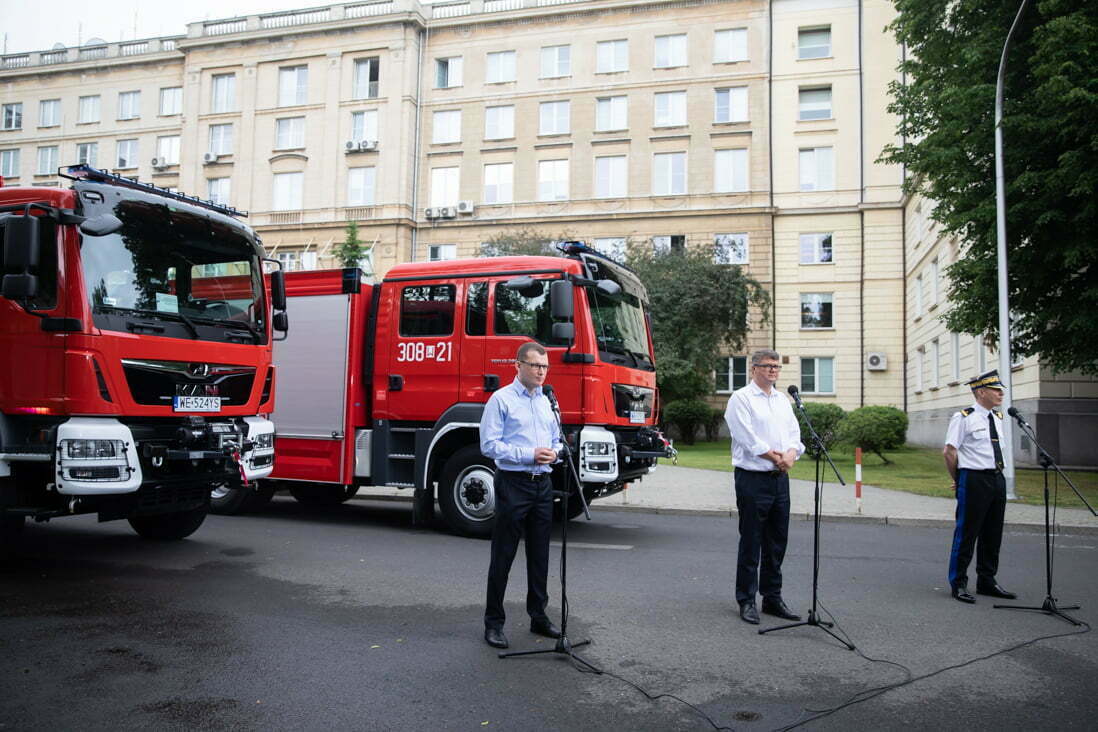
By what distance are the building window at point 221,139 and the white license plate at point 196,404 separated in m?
39.3

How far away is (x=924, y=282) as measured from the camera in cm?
3225

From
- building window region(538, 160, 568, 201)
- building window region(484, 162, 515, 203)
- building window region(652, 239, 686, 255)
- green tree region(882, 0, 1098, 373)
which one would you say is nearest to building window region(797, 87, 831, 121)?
building window region(652, 239, 686, 255)

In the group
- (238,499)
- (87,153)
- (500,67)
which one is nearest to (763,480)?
Result: (238,499)

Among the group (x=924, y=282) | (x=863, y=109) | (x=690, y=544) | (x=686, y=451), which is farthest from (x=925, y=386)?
(x=690, y=544)

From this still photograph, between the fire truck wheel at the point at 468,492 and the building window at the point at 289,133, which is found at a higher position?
the building window at the point at 289,133

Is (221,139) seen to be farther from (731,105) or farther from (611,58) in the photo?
(731,105)

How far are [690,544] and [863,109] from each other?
107 feet

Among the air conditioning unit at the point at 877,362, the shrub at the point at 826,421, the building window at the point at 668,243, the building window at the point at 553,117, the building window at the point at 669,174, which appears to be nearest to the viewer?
the shrub at the point at 826,421

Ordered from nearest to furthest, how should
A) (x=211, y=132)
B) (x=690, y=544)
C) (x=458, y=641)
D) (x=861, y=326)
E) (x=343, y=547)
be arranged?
(x=458, y=641) → (x=343, y=547) → (x=690, y=544) → (x=861, y=326) → (x=211, y=132)

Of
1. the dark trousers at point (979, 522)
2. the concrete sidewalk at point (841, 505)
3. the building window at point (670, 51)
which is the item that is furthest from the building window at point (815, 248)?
the dark trousers at point (979, 522)

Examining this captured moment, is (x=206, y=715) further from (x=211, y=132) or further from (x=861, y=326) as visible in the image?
(x=211, y=132)

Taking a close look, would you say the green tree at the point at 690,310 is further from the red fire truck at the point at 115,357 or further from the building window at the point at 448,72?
the red fire truck at the point at 115,357

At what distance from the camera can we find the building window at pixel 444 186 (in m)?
40.5

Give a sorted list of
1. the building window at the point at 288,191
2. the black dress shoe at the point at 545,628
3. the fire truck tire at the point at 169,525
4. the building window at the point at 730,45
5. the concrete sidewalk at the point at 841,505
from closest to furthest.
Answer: the black dress shoe at the point at 545,628 → the fire truck tire at the point at 169,525 → the concrete sidewalk at the point at 841,505 → the building window at the point at 730,45 → the building window at the point at 288,191
